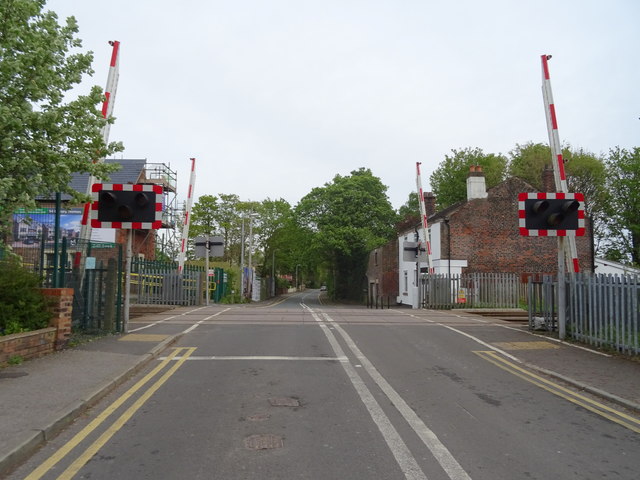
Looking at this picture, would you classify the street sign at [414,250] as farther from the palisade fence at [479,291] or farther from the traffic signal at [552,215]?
the traffic signal at [552,215]

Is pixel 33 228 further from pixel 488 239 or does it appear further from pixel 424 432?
pixel 488 239

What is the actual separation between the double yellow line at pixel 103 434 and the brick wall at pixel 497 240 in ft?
88.7

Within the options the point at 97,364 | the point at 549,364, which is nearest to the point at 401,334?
the point at 549,364

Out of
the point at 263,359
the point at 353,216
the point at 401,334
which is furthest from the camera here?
the point at 353,216

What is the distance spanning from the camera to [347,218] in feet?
158

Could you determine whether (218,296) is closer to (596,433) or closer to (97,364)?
(97,364)

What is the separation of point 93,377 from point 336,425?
3894 millimetres

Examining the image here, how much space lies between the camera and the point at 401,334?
13086 millimetres

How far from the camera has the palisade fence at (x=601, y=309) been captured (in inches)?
386

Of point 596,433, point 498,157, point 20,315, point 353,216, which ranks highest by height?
point 498,157

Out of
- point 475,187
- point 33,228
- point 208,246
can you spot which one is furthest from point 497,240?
point 33,228

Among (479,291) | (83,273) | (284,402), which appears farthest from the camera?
(479,291)

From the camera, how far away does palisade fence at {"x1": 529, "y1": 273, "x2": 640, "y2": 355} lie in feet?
32.1

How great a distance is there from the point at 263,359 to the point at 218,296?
81.6 ft
